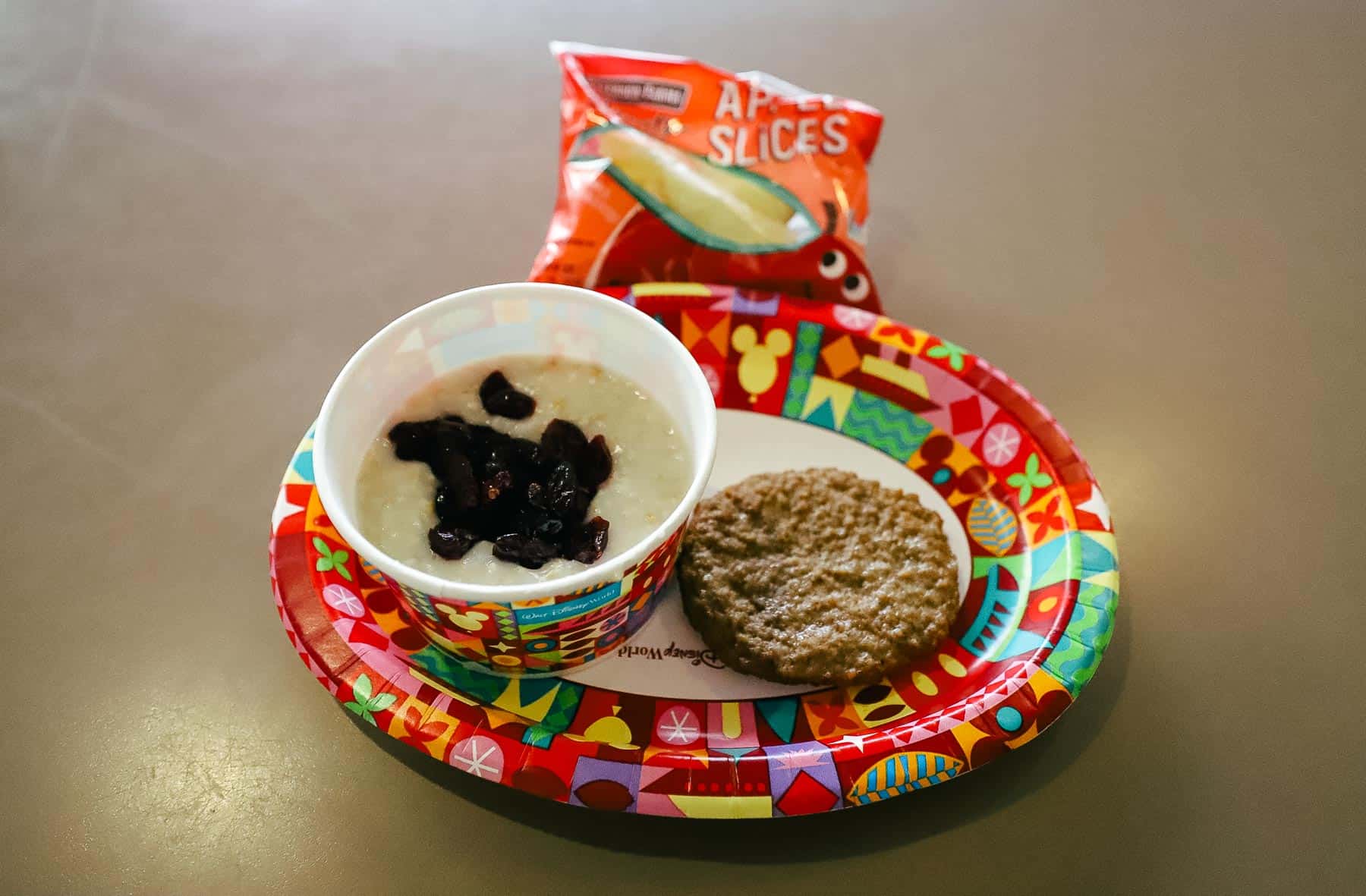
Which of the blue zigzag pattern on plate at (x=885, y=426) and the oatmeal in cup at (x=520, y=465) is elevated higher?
the blue zigzag pattern on plate at (x=885, y=426)

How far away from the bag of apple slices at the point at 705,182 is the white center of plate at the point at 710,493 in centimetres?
26

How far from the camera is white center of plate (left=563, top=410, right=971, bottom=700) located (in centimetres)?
125

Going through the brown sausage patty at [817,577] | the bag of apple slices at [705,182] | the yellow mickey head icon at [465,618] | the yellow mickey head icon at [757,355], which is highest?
the bag of apple slices at [705,182]

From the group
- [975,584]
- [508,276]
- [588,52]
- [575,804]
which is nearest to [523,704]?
[575,804]

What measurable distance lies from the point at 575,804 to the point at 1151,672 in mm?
776

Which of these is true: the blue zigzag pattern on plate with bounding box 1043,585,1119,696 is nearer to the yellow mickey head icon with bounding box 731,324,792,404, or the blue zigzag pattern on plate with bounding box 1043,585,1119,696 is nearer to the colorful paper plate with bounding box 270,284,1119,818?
the colorful paper plate with bounding box 270,284,1119,818

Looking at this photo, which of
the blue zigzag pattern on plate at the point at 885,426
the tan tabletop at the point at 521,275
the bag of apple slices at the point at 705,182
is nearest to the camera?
the tan tabletop at the point at 521,275

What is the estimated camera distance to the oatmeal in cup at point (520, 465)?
1.12 metres

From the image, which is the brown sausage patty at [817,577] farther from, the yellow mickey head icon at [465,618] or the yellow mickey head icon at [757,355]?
the yellow mickey head icon at [465,618]

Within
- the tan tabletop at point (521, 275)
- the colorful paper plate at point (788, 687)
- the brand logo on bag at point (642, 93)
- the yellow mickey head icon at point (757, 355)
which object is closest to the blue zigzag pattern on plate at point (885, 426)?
the colorful paper plate at point (788, 687)

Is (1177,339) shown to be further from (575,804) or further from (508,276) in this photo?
(575,804)

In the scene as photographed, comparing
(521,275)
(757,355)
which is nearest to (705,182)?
(757,355)

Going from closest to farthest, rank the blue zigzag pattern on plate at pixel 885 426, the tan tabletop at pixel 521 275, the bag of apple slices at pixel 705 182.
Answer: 1. the tan tabletop at pixel 521 275
2. the blue zigzag pattern on plate at pixel 885 426
3. the bag of apple slices at pixel 705 182

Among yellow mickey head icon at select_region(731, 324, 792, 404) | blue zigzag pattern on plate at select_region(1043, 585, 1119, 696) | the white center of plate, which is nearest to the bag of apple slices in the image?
yellow mickey head icon at select_region(731, 324, 792, 404)
